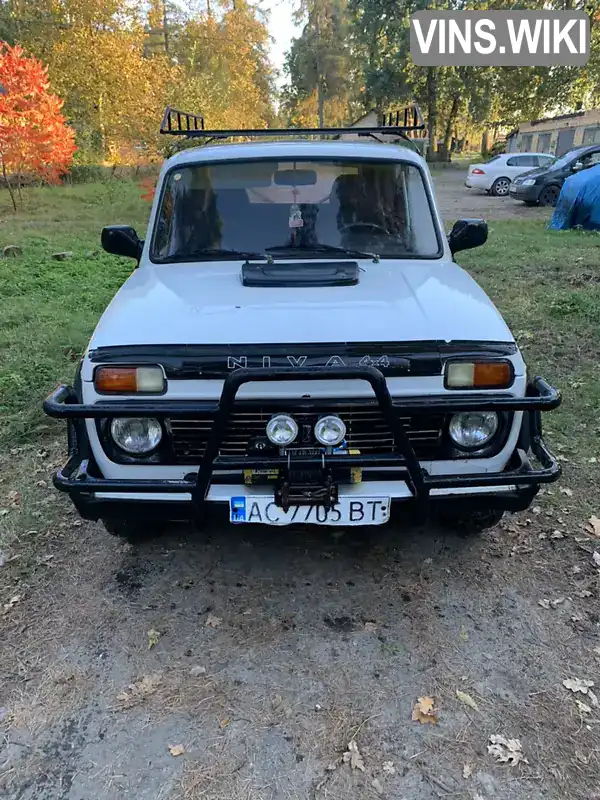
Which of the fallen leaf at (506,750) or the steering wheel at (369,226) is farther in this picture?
the steering wheel at (369,226)

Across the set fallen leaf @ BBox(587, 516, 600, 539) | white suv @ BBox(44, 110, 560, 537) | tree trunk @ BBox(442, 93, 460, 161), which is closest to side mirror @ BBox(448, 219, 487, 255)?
white suv @ BBox(44, 110, 560, 537)

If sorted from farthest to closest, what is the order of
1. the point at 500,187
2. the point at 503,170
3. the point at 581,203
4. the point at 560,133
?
1. the point at 560,133
2. the point at 500,187
3. the point at 503,170
4. the point at 581,203

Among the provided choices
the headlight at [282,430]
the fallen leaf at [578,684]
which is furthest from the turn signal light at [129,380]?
the fallen leaf at [578,684]

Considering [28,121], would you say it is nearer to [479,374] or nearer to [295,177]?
[295,177]

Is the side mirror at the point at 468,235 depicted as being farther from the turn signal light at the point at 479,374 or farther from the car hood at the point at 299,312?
the turn signal light at the point at 479,374

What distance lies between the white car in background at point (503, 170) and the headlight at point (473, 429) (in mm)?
21243

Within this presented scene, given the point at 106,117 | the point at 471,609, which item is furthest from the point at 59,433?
the point at 106,117

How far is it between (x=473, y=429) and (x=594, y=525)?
1.39 metres

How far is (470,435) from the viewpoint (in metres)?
2.76

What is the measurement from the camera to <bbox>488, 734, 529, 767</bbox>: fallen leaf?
226cm

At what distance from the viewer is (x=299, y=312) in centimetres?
277

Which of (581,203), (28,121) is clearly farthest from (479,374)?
(28,121)

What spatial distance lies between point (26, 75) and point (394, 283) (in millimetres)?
15853

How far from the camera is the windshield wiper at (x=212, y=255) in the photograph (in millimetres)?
3584
